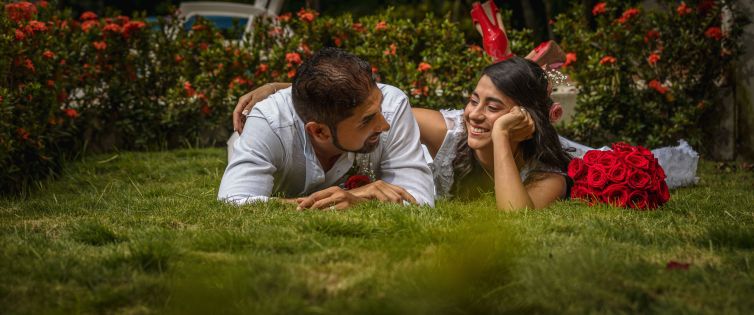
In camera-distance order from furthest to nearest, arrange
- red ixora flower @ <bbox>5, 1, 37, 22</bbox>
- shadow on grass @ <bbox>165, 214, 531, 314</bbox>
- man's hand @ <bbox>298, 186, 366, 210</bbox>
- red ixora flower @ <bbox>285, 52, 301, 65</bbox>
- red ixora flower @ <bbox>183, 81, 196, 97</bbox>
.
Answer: red ixora flower @ <bbox>183, 81, 196, 97</bbox> < red ixora flower @ <bbox>285, 52, 301, 65</bbox> < red ixora flower @ <bbox>5, 1, 37, 22</bbox> < man's hand @ <bbox>298, 186, 366, 210</bbox> < shadow on grass @ <bbox>165, 214, 531, 314</bbox>

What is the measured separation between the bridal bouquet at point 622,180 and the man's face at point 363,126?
127 cm

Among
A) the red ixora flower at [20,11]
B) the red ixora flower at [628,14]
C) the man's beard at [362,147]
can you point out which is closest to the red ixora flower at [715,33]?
the red ixora flower at [628,14]

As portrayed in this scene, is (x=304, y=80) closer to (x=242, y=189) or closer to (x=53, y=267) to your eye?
(x=242, y=189)

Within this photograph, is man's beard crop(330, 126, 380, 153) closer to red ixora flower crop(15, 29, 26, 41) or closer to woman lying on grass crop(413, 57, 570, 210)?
woman lying on grass crop(413, 57, 570, 210)

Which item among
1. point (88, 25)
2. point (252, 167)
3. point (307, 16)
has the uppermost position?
point (88, 25)

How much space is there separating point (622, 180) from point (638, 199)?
0.14 metres

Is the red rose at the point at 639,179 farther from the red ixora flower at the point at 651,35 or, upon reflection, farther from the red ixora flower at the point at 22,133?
the red ixora flower at the point at 22,133

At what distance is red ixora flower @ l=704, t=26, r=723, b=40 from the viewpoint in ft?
23.0

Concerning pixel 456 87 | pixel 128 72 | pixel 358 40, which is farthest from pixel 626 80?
pixel 128 72

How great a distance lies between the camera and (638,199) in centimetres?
457

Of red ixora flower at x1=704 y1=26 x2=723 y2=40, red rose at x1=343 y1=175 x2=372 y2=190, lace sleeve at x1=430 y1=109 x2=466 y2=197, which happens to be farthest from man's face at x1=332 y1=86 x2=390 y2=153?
red ixora flower at x1=704 y1=26 x2=723 y2=40

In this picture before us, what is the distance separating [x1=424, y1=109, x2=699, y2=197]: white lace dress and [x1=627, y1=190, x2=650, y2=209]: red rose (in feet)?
1.99

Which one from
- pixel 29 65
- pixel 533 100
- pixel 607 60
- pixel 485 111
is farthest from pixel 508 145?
pixel 29 65

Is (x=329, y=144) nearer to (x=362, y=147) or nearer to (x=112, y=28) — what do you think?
(x=362, y=147)
